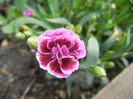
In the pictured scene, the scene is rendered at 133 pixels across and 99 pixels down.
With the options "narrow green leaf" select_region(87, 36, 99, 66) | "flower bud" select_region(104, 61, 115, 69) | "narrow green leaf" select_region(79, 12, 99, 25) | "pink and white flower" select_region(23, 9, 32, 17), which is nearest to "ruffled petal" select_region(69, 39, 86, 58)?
"narrow green leaf" select_region(87, 36, 99, 66)

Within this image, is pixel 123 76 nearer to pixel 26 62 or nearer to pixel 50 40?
pixel 50 40

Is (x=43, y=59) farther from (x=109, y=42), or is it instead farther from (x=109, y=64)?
(x=109, y=42)

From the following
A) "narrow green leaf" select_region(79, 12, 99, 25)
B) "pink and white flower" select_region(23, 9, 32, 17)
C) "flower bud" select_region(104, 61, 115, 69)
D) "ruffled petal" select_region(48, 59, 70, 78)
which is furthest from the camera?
"pink and white flower" select_region(23, 9, 32, 17)

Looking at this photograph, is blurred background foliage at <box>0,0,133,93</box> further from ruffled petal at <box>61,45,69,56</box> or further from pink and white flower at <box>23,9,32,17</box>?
ruffled petal at <box>61,45,69,56</box>

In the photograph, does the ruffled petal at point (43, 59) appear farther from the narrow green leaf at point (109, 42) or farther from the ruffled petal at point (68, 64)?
the narrow green leaf at point (109, 42)

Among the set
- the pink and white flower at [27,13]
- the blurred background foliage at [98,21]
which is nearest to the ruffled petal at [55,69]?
the blurred background foliage at [98,21]

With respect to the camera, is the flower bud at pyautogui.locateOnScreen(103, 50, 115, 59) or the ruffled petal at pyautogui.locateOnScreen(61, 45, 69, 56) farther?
the flower bud at pyautogui.locateOnScreen(103, 50, 115, 59)

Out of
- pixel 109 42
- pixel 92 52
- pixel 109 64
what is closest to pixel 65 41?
pixel 92 52
